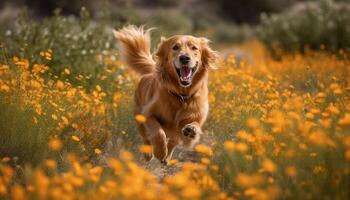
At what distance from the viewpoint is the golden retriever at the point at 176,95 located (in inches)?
191

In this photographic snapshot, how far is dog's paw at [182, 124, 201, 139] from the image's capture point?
4.55 m

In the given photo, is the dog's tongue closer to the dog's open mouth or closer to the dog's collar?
the dog's open mouth

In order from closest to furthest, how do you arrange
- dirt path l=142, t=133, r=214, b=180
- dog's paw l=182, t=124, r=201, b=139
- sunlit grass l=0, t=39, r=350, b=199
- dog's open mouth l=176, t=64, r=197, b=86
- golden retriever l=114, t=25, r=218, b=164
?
1. sunlit grass l=0, t=39, r=350, b=199
2. dirt path l=142, t=133, r=214, b=180
3. dog's paw l=182, t=124, r=201, b=139
4. golden retriever l=114, t=25, r=218, b=164
5. dog's open mouth l=176, t=64, r=197, b=86

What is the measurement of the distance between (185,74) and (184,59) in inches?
7.5

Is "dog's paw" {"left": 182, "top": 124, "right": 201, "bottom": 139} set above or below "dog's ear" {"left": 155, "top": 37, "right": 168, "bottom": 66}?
below

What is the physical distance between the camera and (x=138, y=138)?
18.6ft

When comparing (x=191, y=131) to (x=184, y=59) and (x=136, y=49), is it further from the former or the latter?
(x=136, y=49)

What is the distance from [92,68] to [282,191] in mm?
4135

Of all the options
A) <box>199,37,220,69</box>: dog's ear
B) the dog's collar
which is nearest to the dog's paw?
the dog's collar

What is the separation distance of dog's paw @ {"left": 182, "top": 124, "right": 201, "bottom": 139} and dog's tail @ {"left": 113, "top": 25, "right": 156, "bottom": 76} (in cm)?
158

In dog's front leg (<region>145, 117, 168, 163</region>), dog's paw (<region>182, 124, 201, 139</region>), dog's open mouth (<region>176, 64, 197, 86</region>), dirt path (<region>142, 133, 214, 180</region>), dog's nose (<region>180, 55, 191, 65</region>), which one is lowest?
dirt path (<region>142, 133, 214, 180</region>)

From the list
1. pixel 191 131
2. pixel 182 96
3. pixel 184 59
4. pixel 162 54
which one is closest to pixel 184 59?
pixel 184 59

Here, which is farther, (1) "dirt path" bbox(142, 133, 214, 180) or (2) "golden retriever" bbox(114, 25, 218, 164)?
(2) "golden retriever" bbox(114, 25, 218, 164)

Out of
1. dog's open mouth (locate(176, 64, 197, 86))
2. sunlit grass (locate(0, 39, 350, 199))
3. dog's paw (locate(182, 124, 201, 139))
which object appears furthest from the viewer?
dog's open mouth (locate(176, 64, 197, 86))
